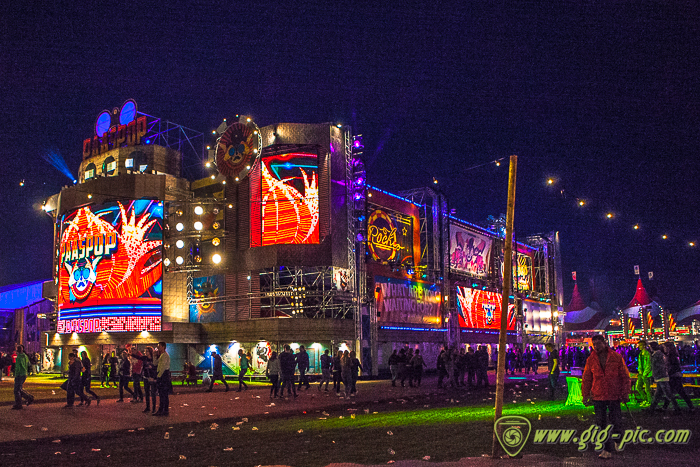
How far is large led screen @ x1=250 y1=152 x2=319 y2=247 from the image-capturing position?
38469mm

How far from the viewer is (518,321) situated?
199ft

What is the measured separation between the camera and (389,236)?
44.2 meters

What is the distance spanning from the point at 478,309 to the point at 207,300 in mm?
24353

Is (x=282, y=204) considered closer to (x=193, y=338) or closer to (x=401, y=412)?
(x=193, y=338)

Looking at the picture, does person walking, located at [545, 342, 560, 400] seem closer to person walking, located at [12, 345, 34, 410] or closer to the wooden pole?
the wooden pole

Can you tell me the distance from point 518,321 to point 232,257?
3146 cm

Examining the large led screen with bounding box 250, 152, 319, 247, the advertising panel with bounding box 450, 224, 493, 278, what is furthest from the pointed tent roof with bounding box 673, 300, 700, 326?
the large led screen with bounding box 250, 152, 319, 247

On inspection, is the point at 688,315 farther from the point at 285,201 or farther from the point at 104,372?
the point at 104,372

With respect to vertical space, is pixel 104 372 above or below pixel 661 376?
below

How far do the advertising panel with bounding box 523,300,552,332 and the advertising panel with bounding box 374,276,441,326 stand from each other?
18.9 meters

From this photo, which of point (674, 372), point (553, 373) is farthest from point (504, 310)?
point (553, 373)

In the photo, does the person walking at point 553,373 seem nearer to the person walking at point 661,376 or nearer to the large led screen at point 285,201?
the person walking at point 661,376

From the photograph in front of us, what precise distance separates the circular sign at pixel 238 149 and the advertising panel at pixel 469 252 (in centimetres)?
1935

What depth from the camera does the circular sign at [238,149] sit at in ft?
126
